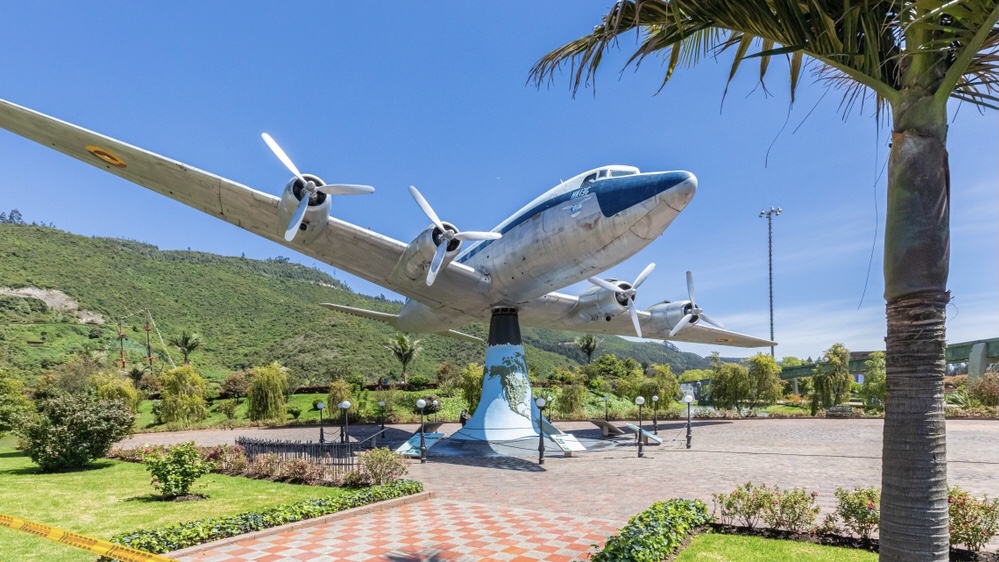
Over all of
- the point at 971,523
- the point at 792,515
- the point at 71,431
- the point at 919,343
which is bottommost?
the point at 71,431

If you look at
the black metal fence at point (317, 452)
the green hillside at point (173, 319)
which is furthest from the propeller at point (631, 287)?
the green hillside at point (173, 319)

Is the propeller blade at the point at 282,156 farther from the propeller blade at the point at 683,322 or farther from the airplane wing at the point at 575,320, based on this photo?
the propeller blade at the point at 683,322

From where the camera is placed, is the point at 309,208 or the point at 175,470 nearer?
the point at 175,470

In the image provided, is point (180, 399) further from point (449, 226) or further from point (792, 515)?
point (792, 515)

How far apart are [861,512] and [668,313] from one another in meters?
18.6

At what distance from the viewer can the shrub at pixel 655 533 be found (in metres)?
6.75

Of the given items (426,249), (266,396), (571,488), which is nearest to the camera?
(571,488)

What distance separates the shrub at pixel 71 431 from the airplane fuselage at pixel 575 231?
44.2 feet

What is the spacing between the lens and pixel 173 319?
95.3 metres

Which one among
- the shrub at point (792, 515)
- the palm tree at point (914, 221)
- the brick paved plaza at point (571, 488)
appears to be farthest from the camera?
the shrub at point (792, 515)

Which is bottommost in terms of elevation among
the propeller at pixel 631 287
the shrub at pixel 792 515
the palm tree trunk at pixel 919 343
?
the shrub at pixel 792 515

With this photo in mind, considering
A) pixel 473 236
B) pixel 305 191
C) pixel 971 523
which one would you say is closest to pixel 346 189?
pixel 305 191

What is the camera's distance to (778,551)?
7938 millimetres

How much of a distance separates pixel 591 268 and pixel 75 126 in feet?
54.8
